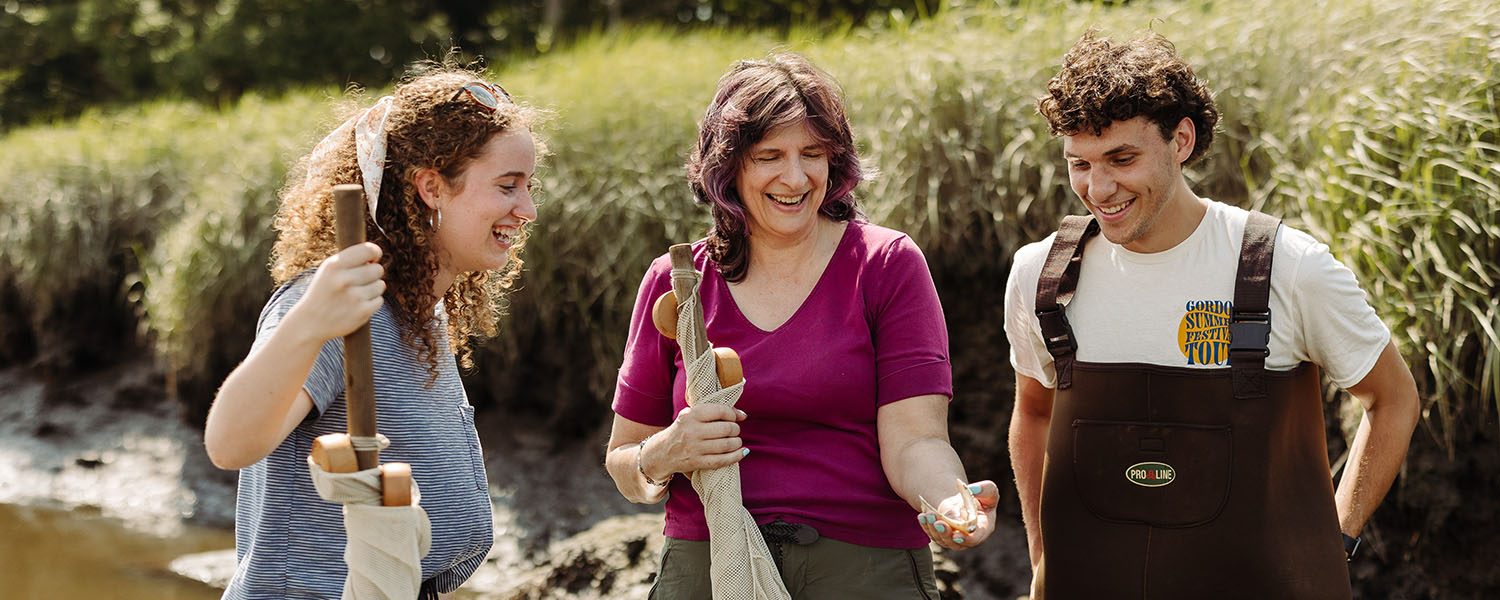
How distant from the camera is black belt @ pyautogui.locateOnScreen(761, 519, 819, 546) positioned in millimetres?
2098

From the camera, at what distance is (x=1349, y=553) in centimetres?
232

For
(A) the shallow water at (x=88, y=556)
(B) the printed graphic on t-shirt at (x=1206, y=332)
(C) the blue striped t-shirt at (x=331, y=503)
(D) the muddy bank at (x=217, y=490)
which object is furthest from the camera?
(A) the shallow water at (x=88, y=556)

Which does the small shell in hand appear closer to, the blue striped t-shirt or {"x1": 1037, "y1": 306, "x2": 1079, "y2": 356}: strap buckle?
{"x1": 1037, "y1": 306, "x2": 1079, "y2": 356}: strap buckle

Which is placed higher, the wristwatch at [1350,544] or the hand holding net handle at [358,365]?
the hand holding net handle at [358,365]

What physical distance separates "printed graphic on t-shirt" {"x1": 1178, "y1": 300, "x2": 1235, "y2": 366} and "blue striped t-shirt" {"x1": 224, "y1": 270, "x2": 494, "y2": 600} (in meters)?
1.28

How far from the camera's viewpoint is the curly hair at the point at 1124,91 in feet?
7.38

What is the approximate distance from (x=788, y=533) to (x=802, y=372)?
0.90 feet

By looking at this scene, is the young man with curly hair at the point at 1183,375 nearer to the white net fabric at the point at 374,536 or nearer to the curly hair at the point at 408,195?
the curly hair at the point at 408,195

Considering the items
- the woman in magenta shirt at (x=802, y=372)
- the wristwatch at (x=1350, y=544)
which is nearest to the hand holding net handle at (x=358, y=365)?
the woman in magenta shirt at (x=802, y=372)

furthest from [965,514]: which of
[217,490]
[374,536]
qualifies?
[217,490]

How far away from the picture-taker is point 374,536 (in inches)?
66.4

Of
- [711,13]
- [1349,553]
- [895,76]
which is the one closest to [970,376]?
[895,76]

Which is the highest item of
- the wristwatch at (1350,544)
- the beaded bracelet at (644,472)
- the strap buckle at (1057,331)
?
the strap buckle at (1057,331)

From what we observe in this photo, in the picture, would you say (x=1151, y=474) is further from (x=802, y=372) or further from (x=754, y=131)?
(x=754, y=131)
